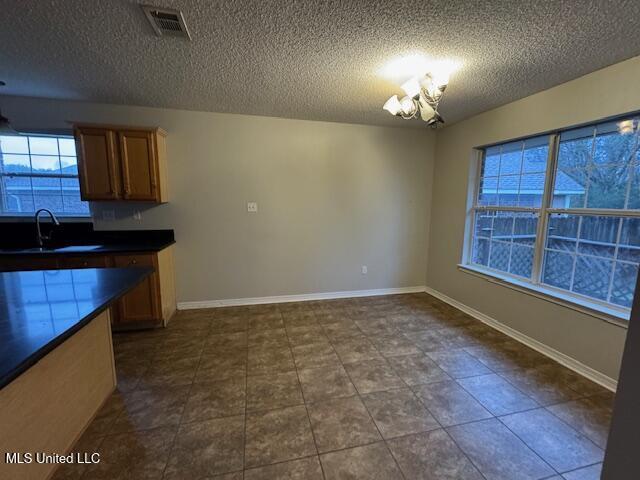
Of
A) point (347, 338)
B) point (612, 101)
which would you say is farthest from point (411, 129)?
point (347, 338)

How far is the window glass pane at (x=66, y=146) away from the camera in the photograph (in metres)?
3.13

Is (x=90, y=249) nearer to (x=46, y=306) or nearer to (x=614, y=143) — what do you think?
(x=46, y=306)

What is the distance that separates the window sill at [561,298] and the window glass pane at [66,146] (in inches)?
197

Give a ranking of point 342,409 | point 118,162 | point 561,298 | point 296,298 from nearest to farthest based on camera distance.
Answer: point 342,409
point 561,298
point 118,162
point 296,298

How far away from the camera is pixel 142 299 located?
2.91 meters

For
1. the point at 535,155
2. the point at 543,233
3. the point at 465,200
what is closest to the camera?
the point at 543,233

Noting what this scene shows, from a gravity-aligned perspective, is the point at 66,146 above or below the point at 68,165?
above

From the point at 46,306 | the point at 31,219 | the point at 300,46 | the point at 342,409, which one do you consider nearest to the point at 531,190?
the point at 300,46

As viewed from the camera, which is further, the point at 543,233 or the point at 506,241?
the point at 506,241

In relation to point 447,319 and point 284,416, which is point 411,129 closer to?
point 447,319

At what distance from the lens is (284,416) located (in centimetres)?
181

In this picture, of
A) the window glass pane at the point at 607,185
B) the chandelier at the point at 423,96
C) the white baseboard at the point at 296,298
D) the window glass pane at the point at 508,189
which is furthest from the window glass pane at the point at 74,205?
the window glass pane at the point at 607,185

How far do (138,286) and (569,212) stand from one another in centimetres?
423

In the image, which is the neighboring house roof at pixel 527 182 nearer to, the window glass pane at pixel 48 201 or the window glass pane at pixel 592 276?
the window glass pane at pixel 592 276
